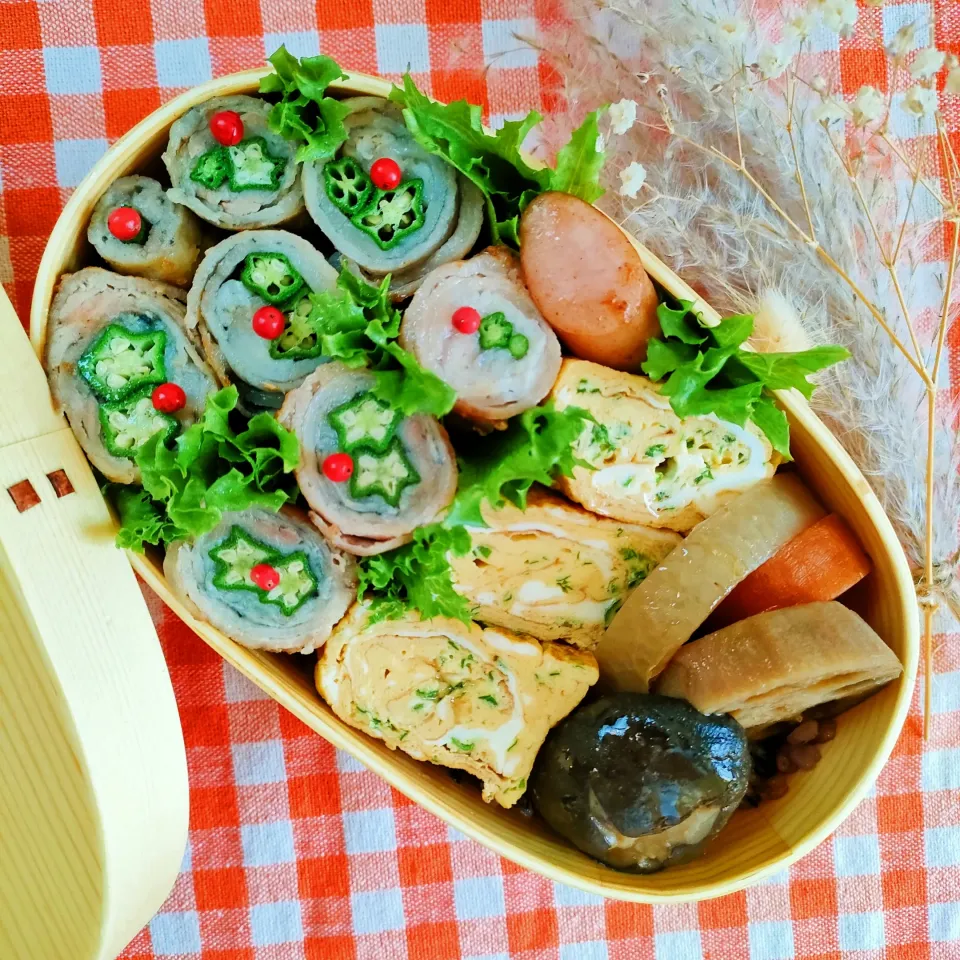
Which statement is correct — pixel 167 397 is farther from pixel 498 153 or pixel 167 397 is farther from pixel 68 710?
pixel 498 153

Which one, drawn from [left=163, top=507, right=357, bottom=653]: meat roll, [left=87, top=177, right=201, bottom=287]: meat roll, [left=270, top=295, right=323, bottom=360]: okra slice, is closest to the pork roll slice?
[left=270, top=295, right=323, bottom=360]: okra slice

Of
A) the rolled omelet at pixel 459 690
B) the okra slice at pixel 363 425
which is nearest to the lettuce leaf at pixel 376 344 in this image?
the okra slice at pixel 363 425

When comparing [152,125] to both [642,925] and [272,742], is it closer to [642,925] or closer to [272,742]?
[272,742]

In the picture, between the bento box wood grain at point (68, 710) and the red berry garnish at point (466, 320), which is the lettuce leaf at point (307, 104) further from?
the bento box wood grain at point (68, 710)

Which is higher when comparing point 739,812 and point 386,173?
point 386,173

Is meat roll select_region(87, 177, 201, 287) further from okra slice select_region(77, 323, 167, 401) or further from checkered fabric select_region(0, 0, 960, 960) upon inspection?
checkered fabric select_region(0, 0, 960, 960)

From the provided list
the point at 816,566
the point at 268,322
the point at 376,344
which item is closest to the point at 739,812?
the point at 816,566

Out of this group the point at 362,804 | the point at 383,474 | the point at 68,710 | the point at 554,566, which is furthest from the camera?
the point at 362,804
